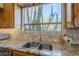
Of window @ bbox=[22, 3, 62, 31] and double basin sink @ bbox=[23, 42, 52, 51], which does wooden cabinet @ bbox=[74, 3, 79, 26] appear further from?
double basin sink @ bbox=[23, 42, 52, 51]

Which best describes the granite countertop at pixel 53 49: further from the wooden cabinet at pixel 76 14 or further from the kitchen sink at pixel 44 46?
the wooden cabinet at pixel 76 14

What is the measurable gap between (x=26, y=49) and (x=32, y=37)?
14 centimetres

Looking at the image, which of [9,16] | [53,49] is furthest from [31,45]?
[9,16]

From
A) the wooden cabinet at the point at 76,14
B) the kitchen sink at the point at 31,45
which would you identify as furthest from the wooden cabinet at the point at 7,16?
the wooden cabinet at the point at 76,14

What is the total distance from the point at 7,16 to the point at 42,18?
367 mm

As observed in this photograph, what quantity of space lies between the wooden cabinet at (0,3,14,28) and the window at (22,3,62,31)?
0.41 feet

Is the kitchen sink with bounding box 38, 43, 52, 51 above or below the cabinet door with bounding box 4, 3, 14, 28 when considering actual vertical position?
below

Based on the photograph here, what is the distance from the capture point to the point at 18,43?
1.61m

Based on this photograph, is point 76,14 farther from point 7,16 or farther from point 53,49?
point 7,16

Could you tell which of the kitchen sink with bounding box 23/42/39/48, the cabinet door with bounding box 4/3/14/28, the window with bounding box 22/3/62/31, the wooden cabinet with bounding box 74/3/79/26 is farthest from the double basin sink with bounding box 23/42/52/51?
the wooden cabinet with bounding box 74/3/79/26

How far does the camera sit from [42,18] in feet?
5.35

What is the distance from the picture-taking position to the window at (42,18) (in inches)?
63.7

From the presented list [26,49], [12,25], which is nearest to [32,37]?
[26,49]

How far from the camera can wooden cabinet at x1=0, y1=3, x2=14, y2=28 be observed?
162cm
